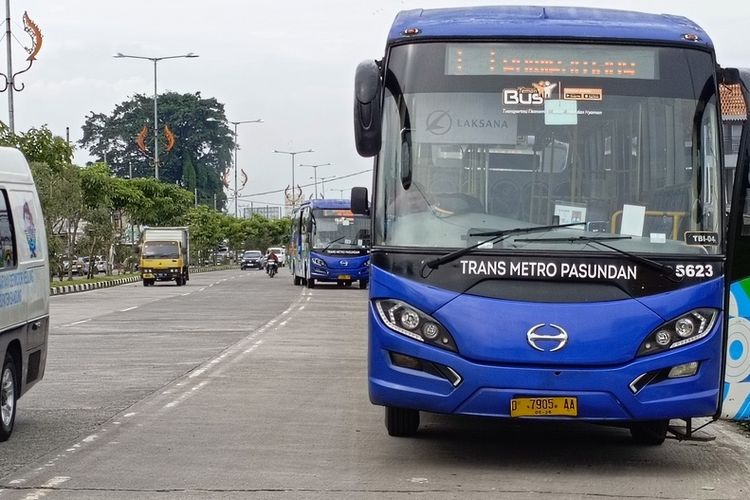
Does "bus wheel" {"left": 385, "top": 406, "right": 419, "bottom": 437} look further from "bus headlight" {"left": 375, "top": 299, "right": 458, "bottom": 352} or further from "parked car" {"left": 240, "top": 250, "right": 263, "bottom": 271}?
"parked car" {"left": 240, "top": 250, "right": 263, "bottom": 271}

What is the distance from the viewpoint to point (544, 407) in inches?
341

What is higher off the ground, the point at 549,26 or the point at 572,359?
the point at 549,26

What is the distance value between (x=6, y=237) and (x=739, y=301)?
562 centimetres

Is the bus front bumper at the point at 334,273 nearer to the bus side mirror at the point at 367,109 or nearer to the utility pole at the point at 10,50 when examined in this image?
the utility pole at the point at 10,50

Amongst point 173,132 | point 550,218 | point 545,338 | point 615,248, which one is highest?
Result: point 173,132

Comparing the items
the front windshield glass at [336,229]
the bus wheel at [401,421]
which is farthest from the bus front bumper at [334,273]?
the bus wheel at [401,421]

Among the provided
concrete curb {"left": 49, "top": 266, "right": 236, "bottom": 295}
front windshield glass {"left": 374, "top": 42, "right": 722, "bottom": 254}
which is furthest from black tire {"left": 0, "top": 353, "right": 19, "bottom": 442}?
concrete curb {"left": 49, "top": 266, "right": 236, "bottom": 295}

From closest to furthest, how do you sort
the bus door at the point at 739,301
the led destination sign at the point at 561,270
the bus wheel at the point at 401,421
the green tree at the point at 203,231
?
the led destination sign at the point at 561,270 < the bus door at the point at 739,301 < the bus wheel at the point at 401,421 < the green tree at the point at 203,231

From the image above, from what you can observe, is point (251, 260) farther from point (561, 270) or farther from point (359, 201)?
point (561, 270)

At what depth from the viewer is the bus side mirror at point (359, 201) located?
37.4 feet

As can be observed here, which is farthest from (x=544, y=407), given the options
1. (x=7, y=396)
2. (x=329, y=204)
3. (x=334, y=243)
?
(x=329, y=204)

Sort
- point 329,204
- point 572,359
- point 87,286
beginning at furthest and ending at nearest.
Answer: point 87,286 < point 329,204 < point 572,359

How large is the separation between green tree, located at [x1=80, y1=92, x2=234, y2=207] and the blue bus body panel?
110 metres

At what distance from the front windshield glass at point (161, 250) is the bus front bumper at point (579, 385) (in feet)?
160
